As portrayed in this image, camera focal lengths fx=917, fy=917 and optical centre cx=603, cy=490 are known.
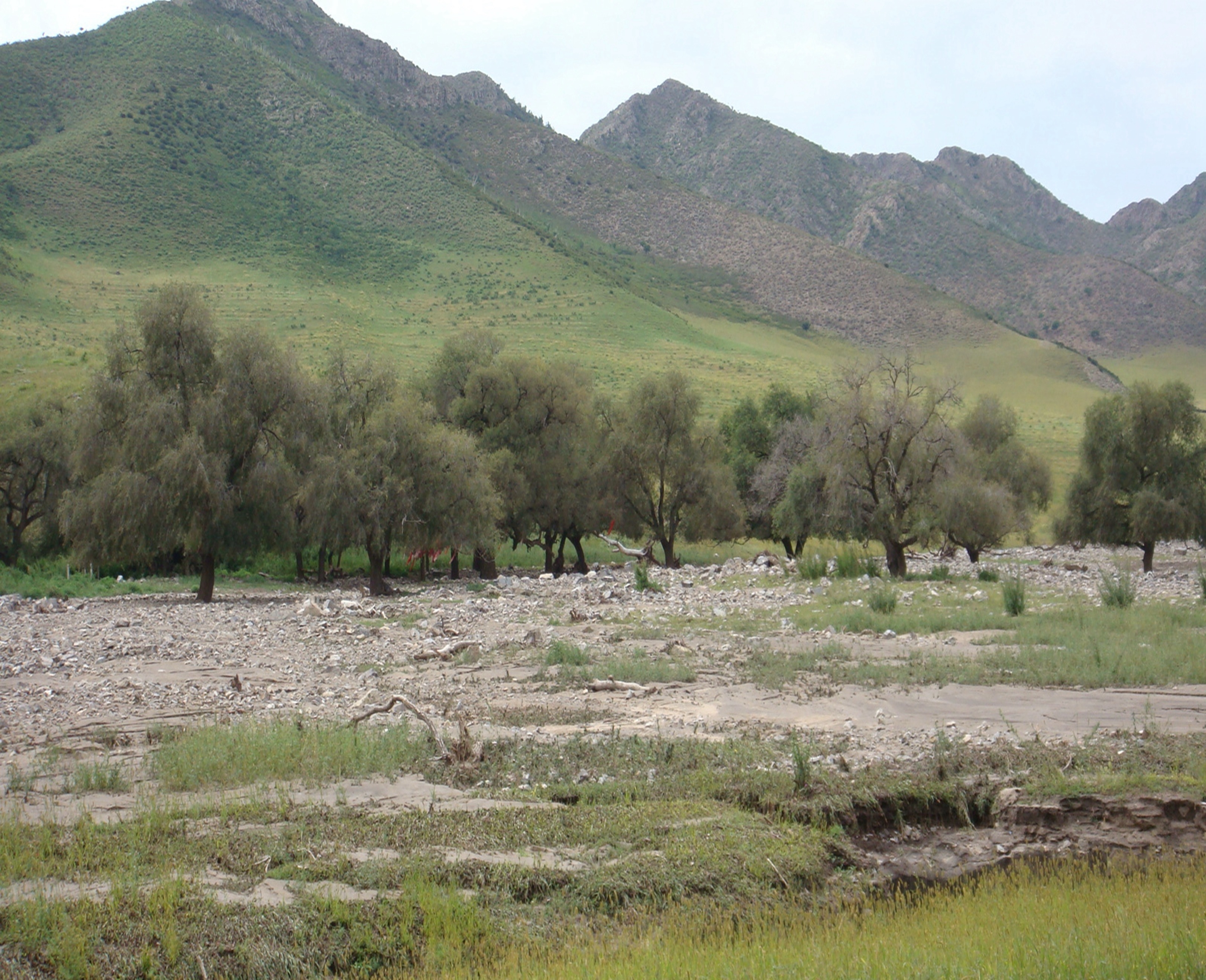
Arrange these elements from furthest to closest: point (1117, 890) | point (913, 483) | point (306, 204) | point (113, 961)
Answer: point (306, 204) < point (913, 483) < point (1117, 890) < point (113, 961)

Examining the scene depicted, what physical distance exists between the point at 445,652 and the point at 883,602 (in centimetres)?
1016

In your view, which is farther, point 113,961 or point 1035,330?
point 1035,330

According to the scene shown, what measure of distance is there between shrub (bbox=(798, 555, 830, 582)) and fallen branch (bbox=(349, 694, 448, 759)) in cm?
1984

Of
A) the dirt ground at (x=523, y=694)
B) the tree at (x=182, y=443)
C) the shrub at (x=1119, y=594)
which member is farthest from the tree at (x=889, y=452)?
the tree at (x=182, y=443)

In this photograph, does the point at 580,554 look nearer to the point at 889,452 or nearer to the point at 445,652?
the point at 889,452

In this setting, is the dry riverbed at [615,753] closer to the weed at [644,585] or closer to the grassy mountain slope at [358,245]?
the weed at [644,585]

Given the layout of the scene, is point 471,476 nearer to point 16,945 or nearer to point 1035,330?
point 16,945

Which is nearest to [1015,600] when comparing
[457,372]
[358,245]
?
[457,372]

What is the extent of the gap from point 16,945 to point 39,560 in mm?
34404

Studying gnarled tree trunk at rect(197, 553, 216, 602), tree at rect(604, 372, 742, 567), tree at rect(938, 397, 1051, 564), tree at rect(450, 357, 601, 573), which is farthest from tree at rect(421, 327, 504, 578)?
tree at rect(938, 397, 1051, 564)

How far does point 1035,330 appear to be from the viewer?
164 meters

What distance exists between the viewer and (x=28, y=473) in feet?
116

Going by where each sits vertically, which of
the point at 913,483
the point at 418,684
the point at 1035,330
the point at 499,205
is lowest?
the point at 418,684

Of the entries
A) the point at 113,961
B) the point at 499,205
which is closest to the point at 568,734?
the point at 113,961
